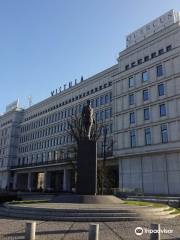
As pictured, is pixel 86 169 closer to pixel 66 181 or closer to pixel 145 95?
pixel 145 95

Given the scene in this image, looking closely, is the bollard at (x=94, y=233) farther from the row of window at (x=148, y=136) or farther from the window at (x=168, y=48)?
the window at (x=168, y=48)

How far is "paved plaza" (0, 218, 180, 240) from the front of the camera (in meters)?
10.8

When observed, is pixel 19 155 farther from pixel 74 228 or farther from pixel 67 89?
pixel 74 228

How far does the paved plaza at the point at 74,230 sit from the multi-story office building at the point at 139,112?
29484 mm

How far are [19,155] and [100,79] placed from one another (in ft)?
130

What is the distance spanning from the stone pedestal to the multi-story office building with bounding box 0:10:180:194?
78.0ft

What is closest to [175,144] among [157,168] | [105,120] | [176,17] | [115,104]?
[157,168]

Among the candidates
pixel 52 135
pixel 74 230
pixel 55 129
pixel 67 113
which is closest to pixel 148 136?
pixel 67 113

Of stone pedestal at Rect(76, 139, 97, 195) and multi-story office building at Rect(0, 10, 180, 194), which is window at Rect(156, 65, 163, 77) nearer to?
multi-story office building at Rect(0, 10, 180, 194)

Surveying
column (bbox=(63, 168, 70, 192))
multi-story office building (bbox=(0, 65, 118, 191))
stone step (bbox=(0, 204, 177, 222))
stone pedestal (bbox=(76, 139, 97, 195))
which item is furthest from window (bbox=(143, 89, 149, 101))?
stone step (bbox=(0, 204, 177, 222))

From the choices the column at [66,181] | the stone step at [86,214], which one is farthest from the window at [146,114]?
the stone step at [86,214]

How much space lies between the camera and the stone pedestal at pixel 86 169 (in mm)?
20000

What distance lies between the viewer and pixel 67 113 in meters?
72.1

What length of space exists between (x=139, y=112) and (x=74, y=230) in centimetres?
3774
